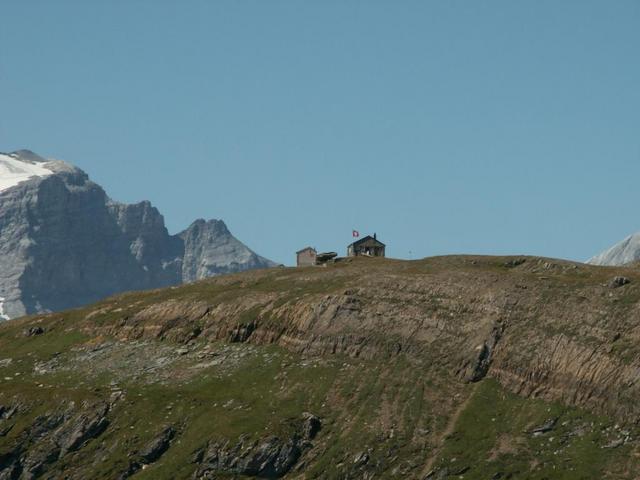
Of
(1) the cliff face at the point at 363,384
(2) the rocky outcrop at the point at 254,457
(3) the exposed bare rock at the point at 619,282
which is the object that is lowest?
(2) the rocky outcrop at the point at 254,457

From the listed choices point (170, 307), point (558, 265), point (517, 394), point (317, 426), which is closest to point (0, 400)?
point (170, 307)

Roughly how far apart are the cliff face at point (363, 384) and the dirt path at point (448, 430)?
0.27m

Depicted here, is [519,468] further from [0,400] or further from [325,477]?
[0,400]

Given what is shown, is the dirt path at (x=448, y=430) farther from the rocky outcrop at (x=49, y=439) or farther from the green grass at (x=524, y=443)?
the rocky outcrop at (x=49, y=439)

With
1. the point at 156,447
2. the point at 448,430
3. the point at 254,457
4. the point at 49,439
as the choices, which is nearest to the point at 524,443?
the point at 448,430

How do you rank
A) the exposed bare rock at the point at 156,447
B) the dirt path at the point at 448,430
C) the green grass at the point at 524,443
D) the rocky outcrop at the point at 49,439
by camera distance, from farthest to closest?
the rocky outcrop at the point at 49,439, the exposed bare rock at the point at 156,447, the dirt path at the point at 448,430, the green grass at the point at 524,443

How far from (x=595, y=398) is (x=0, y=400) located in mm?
80465

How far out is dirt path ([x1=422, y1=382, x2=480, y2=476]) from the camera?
145 m

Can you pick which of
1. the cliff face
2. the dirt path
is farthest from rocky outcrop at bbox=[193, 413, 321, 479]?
the dirt path

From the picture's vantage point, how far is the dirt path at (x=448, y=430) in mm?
145000

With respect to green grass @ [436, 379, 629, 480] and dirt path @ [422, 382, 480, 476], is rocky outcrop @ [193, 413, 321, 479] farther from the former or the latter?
green grass @ [436, 379, 629, 480]

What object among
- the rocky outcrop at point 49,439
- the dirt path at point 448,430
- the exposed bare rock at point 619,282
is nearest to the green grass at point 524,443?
the dirt path at point 448,430

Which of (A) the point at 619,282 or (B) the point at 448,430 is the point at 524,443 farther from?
(A) the point at 619,282

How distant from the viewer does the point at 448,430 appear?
5955 inches
